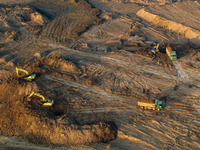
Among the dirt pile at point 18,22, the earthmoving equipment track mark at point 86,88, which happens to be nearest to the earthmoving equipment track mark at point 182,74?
the earthmoving equipment track mark at point 86,88

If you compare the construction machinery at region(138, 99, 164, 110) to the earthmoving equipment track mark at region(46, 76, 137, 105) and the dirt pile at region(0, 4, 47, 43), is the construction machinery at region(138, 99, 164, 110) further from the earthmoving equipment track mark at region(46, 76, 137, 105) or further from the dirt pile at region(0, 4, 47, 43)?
the dirt pile at region(0, 4, 47, 43)

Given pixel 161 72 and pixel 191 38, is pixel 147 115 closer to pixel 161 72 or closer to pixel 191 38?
pixel 161 72

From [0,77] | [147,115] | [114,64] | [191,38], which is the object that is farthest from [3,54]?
[191,38]

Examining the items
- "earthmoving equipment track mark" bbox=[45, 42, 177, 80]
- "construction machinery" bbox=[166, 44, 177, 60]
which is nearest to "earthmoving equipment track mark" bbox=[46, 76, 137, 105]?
"earthmoving equipment track mark" bbox=[45, 42, 177, 80]

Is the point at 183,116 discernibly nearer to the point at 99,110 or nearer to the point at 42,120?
the point at 99,110

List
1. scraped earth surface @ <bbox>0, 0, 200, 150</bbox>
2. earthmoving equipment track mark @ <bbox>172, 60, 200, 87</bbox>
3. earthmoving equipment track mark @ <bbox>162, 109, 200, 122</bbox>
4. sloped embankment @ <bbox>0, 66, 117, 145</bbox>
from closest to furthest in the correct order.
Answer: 1. sloped embankment @ <bbox>0, 66, 117, 145</bbox>
2. scraped earth surface @ <bbox>0, 0, 200, 150</bbox>
3. earthmoving equipment track mark @ <bbox>162, 109, 200, 122</bbox>
4. earthmoving equipment track mark @ <bbox>172, 60, 200, 87</bbox>

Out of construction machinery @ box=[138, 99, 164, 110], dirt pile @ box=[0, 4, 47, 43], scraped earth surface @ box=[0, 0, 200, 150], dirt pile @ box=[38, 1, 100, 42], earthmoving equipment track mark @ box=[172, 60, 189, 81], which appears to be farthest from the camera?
dirt pile @ box=[38, 1, 100, 42]
